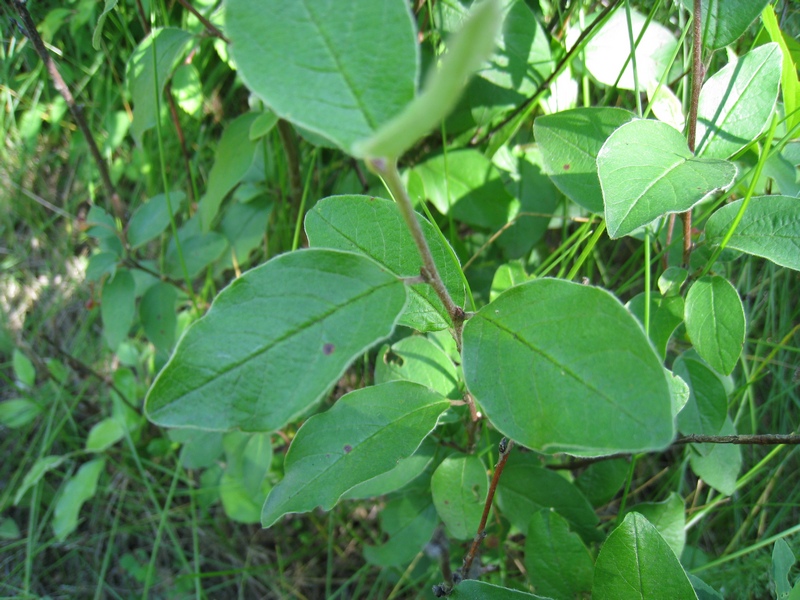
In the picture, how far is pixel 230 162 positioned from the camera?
1232 millimetres

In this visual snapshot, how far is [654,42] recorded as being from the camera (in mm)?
1107

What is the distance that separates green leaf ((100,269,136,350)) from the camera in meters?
1.30

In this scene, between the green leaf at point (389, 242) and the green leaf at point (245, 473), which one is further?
the green leaf at point (245, 473)

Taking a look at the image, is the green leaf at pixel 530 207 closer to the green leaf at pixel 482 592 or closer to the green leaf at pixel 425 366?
the green leaf at pixel 425 366

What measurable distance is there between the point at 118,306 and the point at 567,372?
112 centimetres

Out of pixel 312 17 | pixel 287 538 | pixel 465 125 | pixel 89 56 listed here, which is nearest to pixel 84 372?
pixel 287 538

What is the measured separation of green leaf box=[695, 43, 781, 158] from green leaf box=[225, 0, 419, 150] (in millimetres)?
550

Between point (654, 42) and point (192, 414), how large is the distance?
108cm

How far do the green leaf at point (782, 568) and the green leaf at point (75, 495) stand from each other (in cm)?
166

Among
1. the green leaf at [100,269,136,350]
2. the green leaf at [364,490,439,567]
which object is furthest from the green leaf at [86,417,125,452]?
the green leaf at [364,490,439,567]

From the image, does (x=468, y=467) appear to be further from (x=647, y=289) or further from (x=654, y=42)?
(x=654, y=42)

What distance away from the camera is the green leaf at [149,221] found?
1.34m

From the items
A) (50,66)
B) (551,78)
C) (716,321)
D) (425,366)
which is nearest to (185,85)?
(50,66)

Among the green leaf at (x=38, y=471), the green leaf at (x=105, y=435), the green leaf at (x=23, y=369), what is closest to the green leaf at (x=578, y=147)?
the green leaf at (x=105, y=435)
